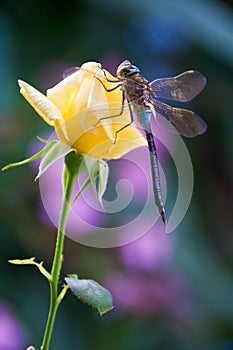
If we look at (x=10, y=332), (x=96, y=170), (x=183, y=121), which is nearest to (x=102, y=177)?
(x=96, y=170)

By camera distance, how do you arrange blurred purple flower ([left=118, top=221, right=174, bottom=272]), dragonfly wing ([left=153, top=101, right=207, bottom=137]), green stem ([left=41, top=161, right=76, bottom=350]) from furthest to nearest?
blurred purple flower ([left=118, top=221, right=174, bottom=272]), dragonfly wing ([left=153, top=101, right=207, bottom=137]), green stem ([left=41, top=161, right=76, bottom=350])

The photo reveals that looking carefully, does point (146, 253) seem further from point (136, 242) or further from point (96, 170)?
point (96, 170)

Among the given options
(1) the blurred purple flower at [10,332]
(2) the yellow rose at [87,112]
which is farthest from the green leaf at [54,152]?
(1) the blurred purple flower at [10,332]

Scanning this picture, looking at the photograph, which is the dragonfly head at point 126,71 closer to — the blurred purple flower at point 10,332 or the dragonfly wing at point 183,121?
the dragonfly wing at point 183,121

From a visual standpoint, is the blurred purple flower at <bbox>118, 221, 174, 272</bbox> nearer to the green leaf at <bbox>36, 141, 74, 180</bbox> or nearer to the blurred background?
the blurred background

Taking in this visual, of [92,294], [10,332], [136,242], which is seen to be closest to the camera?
[92,294]

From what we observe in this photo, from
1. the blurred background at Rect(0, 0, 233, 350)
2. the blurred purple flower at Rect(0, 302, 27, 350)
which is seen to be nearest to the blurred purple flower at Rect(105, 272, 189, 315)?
the blurred background at Rect(0, 0, 233, 350)
